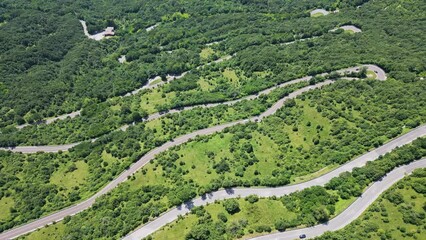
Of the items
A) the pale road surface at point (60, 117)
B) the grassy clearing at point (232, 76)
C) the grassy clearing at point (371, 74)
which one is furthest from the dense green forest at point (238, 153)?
the grassy clearing at point (232, 76)

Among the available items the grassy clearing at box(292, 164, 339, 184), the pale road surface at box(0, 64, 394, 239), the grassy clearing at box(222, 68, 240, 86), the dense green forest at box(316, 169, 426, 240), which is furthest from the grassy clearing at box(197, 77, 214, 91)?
the dense green forest at box(316, 169, 426, 240)

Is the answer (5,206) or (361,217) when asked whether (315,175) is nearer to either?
→ (361,217)

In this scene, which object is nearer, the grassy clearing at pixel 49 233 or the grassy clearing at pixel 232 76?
the grassy clearing at pixel 49 233

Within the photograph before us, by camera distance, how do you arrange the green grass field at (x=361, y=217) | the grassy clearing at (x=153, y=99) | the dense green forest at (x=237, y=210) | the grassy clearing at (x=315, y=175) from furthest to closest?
the grassy clearing at (x=153, y=99) → the grassy clearing at (x=315, y=175) → the dense green forest at (x=237, y=210) → the green grass field at (x=361, y=217)

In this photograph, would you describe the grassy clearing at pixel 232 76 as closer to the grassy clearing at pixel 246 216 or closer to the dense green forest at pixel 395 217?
the grassy clearing at pixel 246 216

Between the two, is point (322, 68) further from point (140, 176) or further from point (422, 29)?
point (140, 176)

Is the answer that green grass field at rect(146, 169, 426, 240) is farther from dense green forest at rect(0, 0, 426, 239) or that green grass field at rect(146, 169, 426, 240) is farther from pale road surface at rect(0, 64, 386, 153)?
pale road surface at rect(0, 64, 386, 153)
